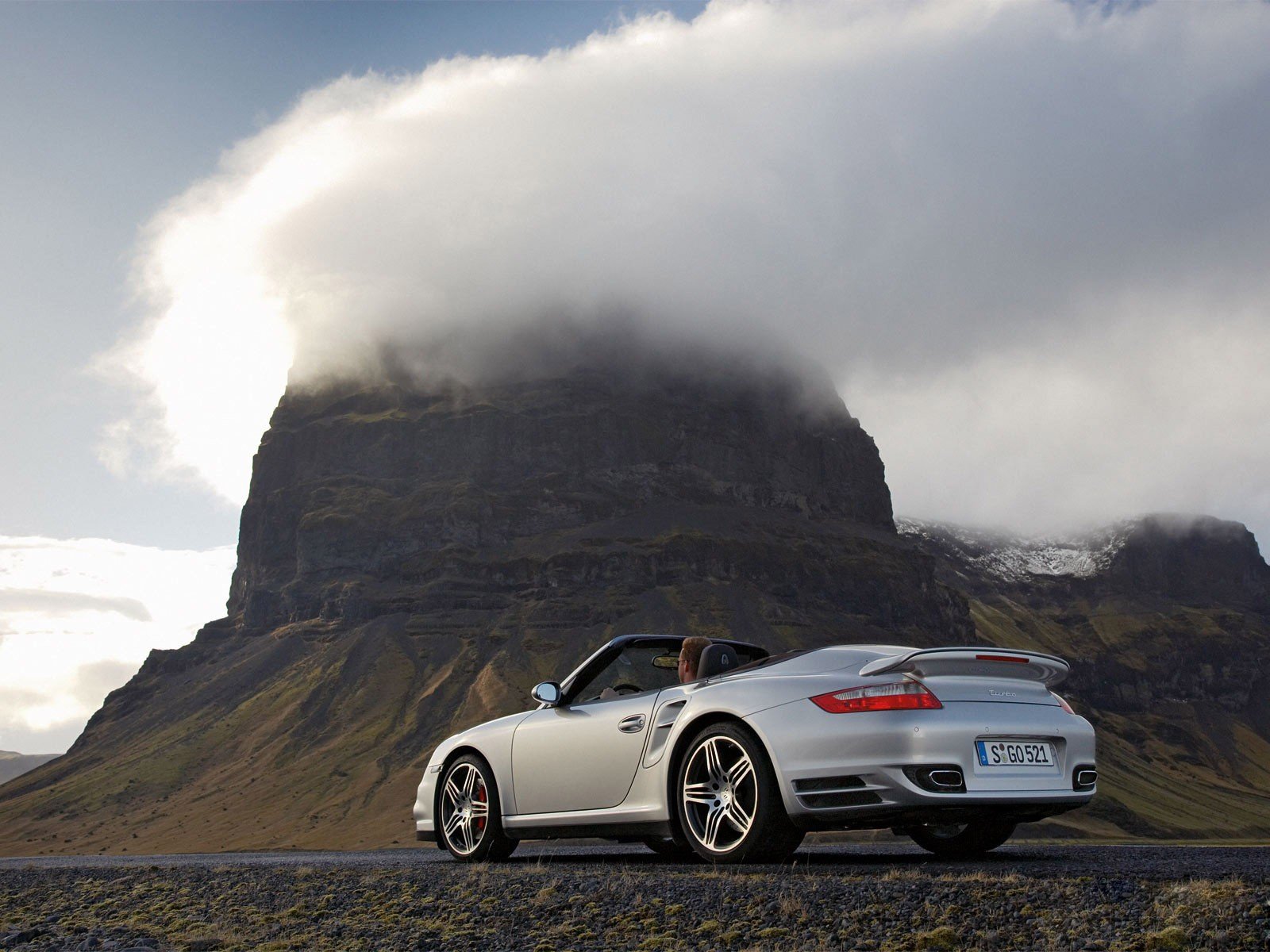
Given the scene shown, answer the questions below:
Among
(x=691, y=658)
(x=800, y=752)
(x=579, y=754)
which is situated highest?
(x=691, y=658)

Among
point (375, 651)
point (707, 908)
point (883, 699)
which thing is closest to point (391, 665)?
point (375, 651)

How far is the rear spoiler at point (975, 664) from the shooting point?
23.0 feet

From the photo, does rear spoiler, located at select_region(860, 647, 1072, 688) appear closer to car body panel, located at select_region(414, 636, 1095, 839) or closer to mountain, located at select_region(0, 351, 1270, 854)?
car body panel, located at select_region(414, 636, 1095, 839)

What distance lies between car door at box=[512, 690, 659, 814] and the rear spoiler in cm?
195

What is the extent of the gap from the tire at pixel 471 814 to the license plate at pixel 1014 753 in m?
4.11

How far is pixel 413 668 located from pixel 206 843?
5000cm

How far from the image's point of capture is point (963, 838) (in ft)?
27.4

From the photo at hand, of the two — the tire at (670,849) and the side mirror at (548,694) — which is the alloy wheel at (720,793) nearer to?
the tire at (670,849)

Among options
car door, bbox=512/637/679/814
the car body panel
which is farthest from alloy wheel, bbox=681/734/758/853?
car door, bbox=512/637/679/814

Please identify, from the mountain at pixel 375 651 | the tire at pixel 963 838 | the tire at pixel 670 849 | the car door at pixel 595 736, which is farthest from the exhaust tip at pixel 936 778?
the mountain at pixel 375 651

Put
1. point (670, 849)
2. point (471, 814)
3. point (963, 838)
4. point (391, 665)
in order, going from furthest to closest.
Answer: point (391, 665) < point (471, 814) < point (670, 849) < point (963, 838)

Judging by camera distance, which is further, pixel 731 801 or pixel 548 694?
pixel 548 694

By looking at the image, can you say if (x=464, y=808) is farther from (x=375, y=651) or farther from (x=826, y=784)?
(x=375, y=651)

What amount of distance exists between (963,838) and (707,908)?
3563 mm
